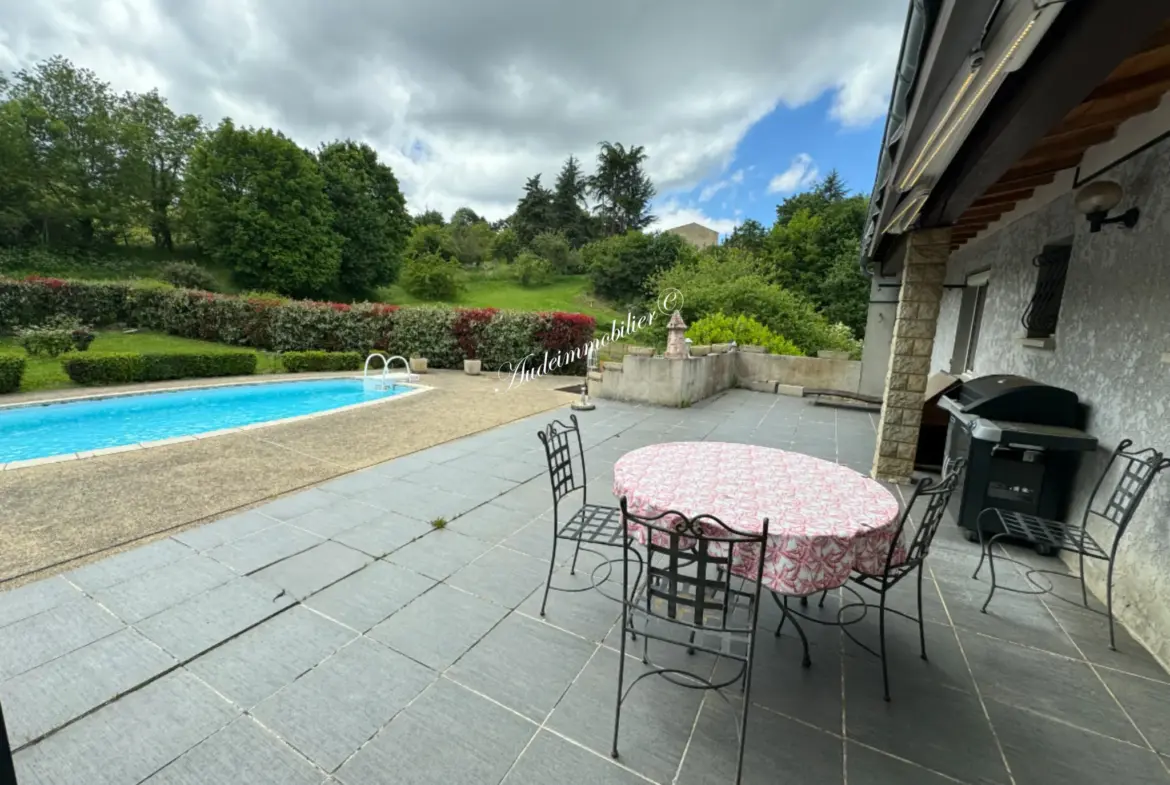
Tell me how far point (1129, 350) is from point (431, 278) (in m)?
26.8

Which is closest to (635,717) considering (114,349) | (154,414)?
(154,414)

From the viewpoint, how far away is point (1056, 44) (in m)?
1.30

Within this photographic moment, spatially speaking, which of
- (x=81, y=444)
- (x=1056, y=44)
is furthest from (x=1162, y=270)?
(x=81, y=444)

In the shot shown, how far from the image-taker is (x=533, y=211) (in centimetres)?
3822

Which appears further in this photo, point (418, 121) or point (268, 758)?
point (418, 121)

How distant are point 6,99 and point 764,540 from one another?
37.3 metres

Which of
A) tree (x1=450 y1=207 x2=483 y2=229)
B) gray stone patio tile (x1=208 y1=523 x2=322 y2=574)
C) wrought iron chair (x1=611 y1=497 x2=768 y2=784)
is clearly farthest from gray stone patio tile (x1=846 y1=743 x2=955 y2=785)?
tree (x1=450 y1=207 x2=483 y2=229)

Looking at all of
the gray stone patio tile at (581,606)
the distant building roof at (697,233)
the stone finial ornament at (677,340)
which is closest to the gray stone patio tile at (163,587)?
the gray stone patio tile at (581,606)

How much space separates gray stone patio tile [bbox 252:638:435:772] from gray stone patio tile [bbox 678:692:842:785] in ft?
2.86

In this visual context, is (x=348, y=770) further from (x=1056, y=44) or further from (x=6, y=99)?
(x=6, y=99)

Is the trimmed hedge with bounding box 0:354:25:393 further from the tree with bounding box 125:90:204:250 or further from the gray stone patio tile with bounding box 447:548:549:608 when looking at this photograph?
the tree with bounding box 125:90:204:250

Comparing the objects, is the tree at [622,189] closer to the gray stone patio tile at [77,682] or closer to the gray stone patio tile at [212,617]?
the gray stone patio tile at [212,617]

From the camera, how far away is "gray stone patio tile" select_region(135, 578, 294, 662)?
1966 millimetres

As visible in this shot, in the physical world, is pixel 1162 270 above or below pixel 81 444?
above
